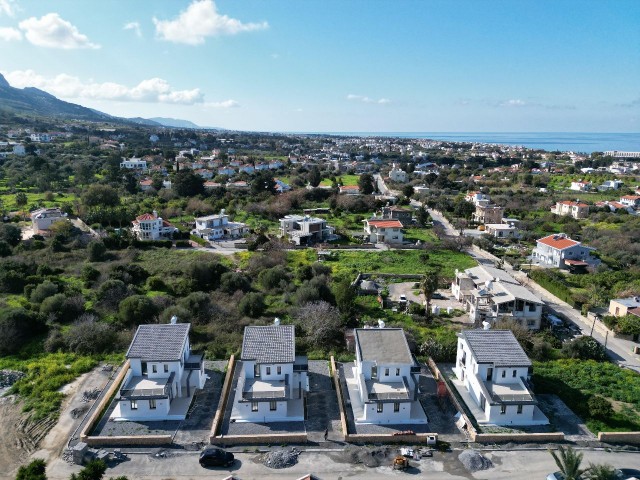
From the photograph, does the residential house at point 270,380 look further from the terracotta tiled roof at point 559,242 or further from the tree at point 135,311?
the terracotta tiled roof at point 559,242

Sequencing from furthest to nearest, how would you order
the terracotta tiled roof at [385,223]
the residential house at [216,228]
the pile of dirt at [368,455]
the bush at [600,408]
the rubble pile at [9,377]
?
the residential house at [216,228], the terracotta tiled roof at [385,223], the rubble pile at [9,377], the bush at [600,408], the pile of dirt at [368,455]

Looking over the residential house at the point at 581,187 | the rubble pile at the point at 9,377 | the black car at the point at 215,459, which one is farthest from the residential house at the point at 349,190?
the black car at the point at 215,459

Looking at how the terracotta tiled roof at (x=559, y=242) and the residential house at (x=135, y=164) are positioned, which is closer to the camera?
the terracotta tiled roof at (x=559, y=242)

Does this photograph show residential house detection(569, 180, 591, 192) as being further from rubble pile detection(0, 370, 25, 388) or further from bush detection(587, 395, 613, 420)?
rubble pile detection(0, 370, 25, 388)

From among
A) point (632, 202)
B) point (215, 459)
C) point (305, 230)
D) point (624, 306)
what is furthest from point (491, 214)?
point (215, 459)

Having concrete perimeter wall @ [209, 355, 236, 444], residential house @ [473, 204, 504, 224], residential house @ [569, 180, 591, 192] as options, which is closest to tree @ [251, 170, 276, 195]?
residential house @ [473, 204, 504, 224]

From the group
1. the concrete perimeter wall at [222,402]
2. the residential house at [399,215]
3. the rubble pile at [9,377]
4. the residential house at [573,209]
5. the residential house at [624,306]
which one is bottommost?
the rubble pile at [9,377]

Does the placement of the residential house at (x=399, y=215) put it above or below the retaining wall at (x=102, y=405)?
above
